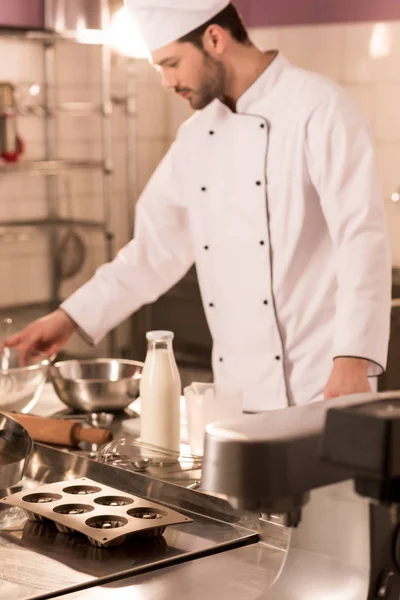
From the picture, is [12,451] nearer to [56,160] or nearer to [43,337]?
[43,337]

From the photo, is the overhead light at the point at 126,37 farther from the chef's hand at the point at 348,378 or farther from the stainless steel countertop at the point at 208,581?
the stainless steel countertop at the point at 208,581

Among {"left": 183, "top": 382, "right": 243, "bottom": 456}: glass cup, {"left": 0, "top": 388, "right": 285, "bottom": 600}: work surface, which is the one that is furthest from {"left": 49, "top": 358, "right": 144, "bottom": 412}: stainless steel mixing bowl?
{"left": 0, "top": 388, "right": 285, "bottom": 600}: work surface

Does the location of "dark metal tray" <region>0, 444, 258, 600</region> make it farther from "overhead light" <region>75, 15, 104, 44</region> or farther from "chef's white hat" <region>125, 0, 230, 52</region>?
"overhead light" <region>75, 15, 104, 44</region>

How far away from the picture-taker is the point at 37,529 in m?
1.52

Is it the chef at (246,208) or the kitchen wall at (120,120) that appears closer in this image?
the chef at (246,208)

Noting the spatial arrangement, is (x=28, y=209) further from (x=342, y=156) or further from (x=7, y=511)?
(x=7, y=511)

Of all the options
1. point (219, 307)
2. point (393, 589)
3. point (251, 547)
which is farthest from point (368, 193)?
point (393, 589)

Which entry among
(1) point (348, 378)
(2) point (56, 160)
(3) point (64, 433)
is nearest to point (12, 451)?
(3) point (64, 433)

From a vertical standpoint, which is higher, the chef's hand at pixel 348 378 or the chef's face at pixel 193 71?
the chef's face at pixel 193 71

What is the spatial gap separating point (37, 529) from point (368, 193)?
1070mm

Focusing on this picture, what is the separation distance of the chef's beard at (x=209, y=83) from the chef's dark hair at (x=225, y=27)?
0.05 metres

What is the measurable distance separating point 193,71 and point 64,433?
3.35ft

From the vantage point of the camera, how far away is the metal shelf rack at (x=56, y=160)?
4500mm

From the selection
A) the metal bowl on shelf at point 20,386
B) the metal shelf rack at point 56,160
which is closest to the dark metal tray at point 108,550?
the metal bowl on shelf at point 20,386
